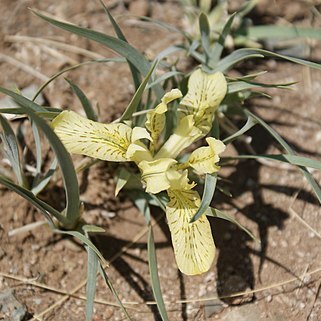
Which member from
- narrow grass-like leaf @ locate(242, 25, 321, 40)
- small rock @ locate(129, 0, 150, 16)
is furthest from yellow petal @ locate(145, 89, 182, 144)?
small rock @ locate(129, 0, 150, 16)

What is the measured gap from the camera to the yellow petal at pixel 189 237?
1558 mm

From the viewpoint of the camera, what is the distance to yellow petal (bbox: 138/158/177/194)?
1.60m

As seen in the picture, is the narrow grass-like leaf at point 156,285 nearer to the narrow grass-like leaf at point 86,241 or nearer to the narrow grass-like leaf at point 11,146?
the narrow grass-like leaf at point 86,241

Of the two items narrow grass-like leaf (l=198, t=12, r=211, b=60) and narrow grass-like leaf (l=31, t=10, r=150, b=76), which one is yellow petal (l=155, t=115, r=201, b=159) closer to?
narrow grass-like leaf (l=31, t=10, r=150, b=76)

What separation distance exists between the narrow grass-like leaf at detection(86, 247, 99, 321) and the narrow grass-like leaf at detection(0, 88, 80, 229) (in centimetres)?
13

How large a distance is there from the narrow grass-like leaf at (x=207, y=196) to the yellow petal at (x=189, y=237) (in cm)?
6

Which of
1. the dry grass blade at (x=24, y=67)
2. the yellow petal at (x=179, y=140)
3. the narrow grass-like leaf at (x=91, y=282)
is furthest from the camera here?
the dry grass blade at (x=24, y=67)

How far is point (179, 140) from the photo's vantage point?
179 centimetres

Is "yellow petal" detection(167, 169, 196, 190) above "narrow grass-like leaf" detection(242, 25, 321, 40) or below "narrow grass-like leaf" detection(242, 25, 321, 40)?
below

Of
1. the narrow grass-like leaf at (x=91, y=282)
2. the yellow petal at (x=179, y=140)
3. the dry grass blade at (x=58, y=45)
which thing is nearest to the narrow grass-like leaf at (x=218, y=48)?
the yellow petal at (x=179, y=140)

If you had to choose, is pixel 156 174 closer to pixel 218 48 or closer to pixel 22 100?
pixel 22 100

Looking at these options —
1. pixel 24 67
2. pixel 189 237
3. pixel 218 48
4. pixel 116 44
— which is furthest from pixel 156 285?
pixel 24 67

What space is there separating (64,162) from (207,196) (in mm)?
383

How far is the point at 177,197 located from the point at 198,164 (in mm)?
107
